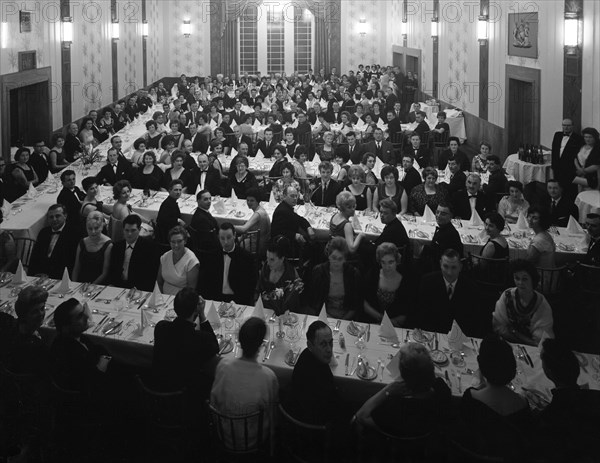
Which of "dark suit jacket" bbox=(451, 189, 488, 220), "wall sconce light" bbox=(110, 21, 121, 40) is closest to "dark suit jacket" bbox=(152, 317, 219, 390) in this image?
"dark suit jacket" bbox=(451, 189, 488, 220)

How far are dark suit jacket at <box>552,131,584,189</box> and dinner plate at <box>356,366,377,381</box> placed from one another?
218 inches

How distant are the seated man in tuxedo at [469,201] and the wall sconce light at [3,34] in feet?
25.1

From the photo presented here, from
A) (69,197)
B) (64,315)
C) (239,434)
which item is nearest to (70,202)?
(69,197)

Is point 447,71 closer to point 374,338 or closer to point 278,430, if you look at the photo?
point 374,338

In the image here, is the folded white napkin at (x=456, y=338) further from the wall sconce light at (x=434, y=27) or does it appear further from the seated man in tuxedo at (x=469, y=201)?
the wall sconce light at (x=434, y=27)

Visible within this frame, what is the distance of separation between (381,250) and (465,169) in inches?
189

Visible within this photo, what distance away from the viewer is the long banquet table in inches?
143

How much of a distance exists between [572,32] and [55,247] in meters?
7.54

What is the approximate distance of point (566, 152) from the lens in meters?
8.29

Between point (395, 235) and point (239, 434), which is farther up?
point (395, 235)

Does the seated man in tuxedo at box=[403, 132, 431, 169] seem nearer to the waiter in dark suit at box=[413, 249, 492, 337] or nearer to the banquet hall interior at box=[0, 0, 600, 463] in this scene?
the banquet hall interior at box=[0, 0, 600, 463]

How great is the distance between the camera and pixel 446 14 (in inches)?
613

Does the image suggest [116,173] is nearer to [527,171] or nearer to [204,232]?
[204,232]

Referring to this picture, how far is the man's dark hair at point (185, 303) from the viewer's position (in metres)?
3.57
